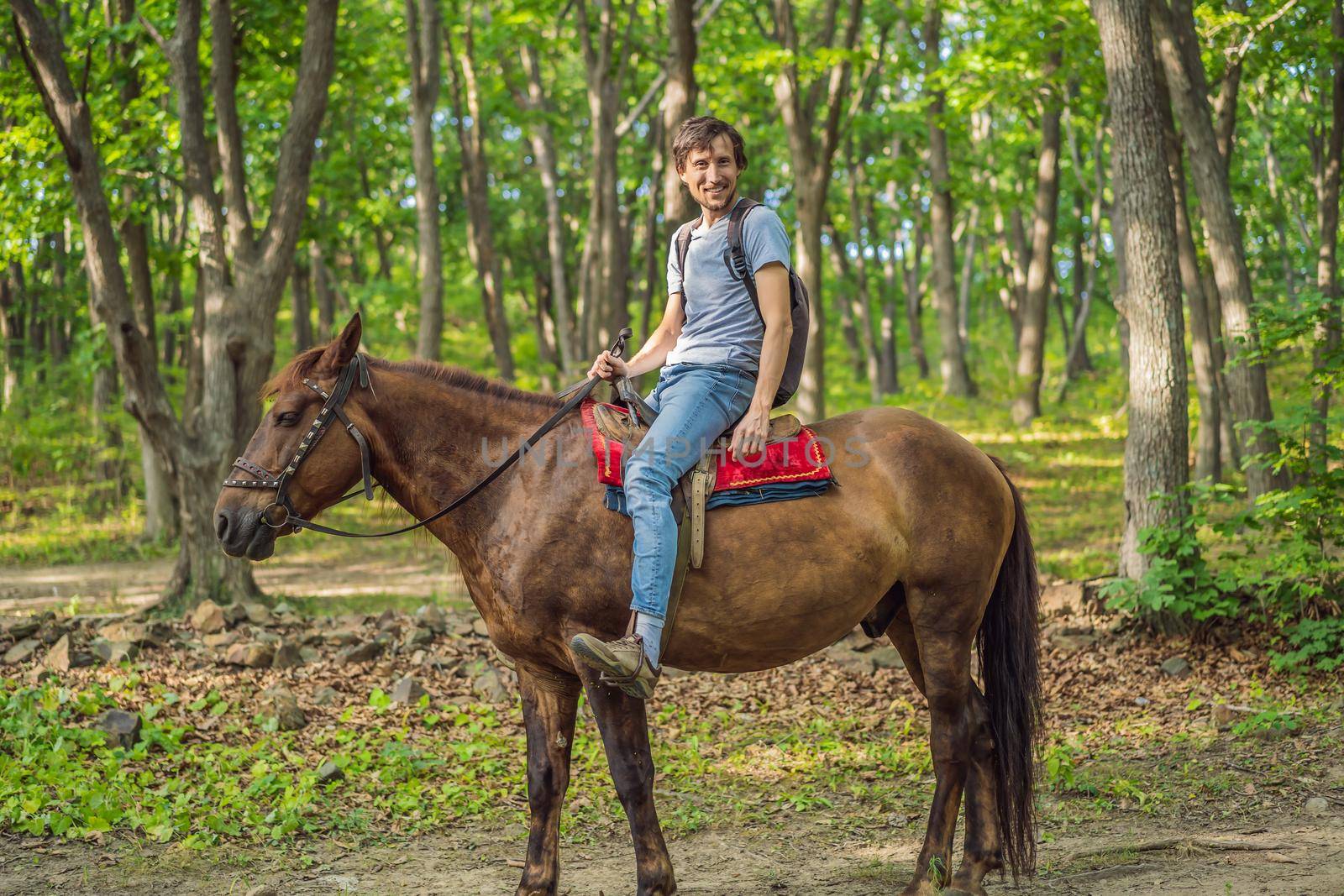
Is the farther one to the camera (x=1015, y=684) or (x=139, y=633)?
(x=139, y=633)

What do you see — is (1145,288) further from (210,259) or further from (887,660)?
(210,259)

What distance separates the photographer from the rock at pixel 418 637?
7.92 metres

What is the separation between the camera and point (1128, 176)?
7676 mm

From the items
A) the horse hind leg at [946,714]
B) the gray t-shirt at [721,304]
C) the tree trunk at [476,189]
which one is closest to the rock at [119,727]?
the gray t-shirt at [721,304]

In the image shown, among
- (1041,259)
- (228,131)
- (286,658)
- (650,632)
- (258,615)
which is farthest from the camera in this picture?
(1041,259)

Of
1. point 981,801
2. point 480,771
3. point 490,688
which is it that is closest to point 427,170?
point 490,688

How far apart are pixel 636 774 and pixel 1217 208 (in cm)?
873

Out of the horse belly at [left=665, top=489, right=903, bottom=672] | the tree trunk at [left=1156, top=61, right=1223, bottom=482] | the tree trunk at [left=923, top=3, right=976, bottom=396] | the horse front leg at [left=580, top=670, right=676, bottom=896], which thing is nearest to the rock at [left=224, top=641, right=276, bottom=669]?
the horse front leg at [left=580, top=670, right=676, bottom=896]

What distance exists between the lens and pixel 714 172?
4.15 metres

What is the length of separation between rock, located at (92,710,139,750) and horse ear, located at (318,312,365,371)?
307 centimetres

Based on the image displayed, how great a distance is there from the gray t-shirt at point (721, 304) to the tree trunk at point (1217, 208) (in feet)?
23.2

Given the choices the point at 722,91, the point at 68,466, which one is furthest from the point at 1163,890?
the point at 68,466

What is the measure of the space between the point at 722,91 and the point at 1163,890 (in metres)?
15.6

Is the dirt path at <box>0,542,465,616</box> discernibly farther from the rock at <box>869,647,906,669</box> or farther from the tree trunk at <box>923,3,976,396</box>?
the tree trunk at <box>923,3,976,396</box>
